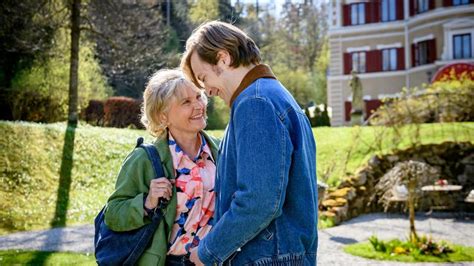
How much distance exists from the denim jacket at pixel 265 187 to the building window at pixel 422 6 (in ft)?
101

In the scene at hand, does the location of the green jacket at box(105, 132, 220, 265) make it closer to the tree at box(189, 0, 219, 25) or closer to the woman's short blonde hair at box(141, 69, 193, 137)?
the woman's short blonde hair at box(141, 69, 193, 137)

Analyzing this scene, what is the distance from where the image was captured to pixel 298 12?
180 ft

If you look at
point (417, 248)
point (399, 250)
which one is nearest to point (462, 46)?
point (417, 248)

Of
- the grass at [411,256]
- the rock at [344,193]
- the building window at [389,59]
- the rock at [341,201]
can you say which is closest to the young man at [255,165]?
the grass at [411,256]

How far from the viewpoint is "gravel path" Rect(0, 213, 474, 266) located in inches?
344

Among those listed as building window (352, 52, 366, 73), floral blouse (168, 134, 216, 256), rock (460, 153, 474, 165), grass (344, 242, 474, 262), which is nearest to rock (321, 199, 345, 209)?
grass (344, 242, 474, 262)

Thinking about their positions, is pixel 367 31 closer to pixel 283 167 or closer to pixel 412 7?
pixel 412 7

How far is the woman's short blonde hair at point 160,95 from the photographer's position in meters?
3.03

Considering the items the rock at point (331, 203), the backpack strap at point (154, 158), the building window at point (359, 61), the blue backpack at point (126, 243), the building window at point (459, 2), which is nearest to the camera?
the blue backpack at point (126, 243)

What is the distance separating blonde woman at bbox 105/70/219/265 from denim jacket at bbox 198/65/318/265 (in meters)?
0.55

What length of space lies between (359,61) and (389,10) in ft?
10.4

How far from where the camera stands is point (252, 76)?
238 centimetres

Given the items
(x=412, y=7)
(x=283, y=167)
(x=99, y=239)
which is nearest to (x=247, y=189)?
(x=283, y=167)

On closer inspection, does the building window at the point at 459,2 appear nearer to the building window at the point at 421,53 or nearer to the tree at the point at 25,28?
the building window at the point at 421,53
